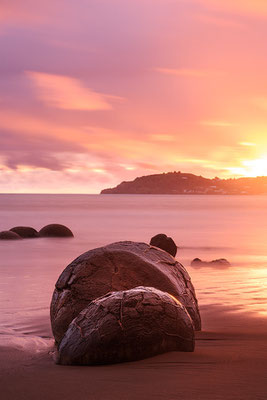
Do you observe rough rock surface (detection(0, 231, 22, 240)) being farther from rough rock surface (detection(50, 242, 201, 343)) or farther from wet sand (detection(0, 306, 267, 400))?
wet sand (detection(0, 306, 267, 400))

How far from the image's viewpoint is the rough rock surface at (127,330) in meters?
4.36

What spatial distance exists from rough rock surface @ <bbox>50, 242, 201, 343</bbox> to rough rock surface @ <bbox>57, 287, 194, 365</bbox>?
856 millimetres

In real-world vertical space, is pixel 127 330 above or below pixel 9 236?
above

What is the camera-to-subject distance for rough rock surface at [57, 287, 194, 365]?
172 inches

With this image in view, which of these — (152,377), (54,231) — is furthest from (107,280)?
(54,231)

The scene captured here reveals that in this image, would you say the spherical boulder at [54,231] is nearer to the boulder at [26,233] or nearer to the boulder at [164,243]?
the boulder at [26,233]

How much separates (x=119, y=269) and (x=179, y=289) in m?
0.69

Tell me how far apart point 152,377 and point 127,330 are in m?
0.58

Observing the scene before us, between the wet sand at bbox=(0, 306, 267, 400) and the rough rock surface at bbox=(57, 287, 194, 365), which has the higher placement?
the rough rock surface at bbox=(57, 287, 194, 365)

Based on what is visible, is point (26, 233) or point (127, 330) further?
point (26, 233)

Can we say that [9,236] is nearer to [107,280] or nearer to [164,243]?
[164,243]

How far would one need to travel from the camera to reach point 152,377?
12.8 feet

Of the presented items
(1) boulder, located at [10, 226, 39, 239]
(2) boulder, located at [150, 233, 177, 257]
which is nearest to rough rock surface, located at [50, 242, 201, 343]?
(2) boulder, located at [150, 233, 177, 257]

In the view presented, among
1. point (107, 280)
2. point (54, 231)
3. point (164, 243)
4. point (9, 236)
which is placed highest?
point (107, 280)
